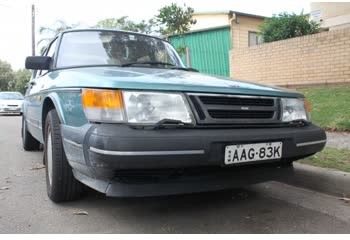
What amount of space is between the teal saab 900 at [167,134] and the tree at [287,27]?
347 inches

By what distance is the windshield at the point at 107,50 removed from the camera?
12.1 ft

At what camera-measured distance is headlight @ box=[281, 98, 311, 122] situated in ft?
9.93

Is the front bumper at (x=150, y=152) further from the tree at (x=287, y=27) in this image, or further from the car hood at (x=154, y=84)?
the tree at (x=287, y=27)

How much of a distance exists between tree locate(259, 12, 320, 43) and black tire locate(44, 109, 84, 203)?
31.4 feet

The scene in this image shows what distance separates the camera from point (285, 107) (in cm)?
304

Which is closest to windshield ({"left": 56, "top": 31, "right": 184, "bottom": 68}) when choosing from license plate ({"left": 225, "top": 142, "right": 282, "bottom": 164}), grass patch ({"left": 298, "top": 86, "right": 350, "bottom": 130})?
license plate ({"left": 225, "top": 142, "right": 282, "bottom": 164})

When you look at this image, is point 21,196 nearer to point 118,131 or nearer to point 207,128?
point 118,131

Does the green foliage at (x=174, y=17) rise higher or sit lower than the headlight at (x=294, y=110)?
higher

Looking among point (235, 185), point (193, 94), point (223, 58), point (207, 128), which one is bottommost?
point (235, 185)

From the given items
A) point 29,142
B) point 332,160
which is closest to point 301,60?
point 332,160

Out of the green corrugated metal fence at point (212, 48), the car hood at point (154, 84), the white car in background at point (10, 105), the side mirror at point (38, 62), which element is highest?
the green corrugated metal fence at point (212, 48)

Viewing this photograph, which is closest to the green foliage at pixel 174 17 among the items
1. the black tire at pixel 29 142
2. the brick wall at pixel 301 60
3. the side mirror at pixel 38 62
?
the brick wall at pixel 301 60

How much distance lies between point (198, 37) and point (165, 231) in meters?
14.3

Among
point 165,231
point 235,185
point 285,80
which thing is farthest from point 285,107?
point 285,80
